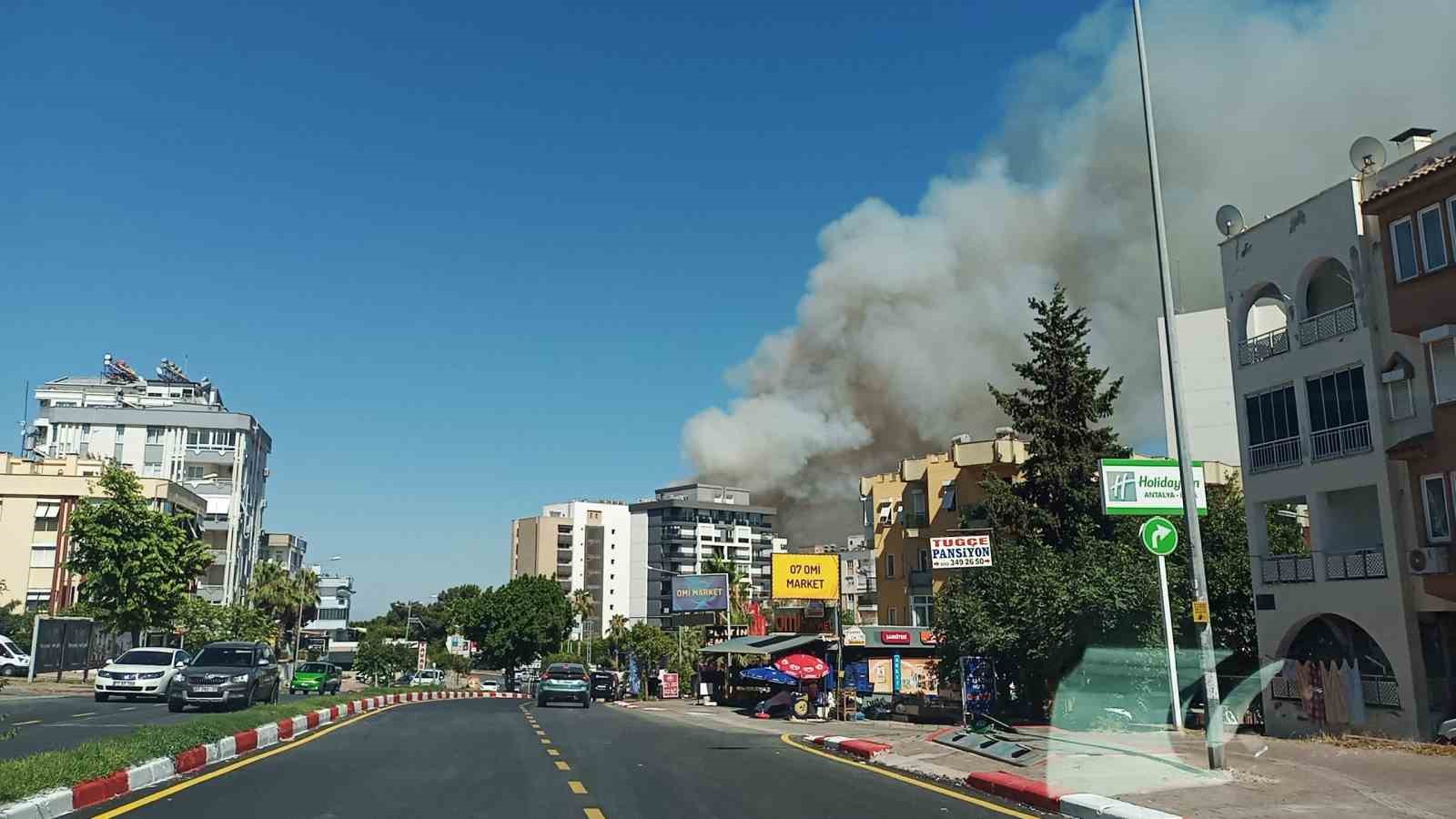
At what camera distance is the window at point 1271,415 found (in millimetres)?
28125

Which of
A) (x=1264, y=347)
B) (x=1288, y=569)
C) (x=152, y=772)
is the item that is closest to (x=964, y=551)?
(x=1288, y=569)

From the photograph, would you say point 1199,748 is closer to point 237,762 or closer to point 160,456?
point 237,762

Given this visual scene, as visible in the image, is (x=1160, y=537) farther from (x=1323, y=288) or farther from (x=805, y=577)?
(x=805, y=577)

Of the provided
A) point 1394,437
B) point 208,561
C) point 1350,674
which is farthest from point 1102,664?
point 208,561

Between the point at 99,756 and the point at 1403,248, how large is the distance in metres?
25.9

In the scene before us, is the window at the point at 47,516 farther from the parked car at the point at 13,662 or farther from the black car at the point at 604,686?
the black car at the point at 604,686

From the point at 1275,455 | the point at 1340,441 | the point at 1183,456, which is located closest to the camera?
the point at 1183,456

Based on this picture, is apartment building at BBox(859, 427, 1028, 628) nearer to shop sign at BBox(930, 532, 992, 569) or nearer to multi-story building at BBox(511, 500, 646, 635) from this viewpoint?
shop sign at BBox(930, 532, 992, 569)

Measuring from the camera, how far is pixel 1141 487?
19.7 m

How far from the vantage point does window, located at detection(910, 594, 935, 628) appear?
219 ft

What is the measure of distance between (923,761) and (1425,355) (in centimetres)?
1465

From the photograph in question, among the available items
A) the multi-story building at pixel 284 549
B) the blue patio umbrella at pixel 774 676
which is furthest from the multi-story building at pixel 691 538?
the blue patio umbrella at pixel 774 676

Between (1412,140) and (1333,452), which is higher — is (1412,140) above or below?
above

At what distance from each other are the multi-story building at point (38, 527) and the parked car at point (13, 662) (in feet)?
77.6
